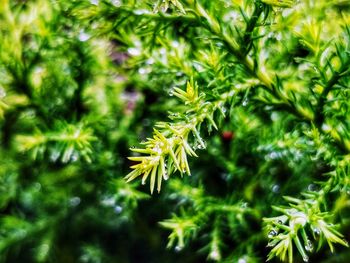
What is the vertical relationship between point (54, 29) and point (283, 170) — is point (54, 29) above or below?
above

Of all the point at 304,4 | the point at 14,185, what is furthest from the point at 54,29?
the point at 304,4

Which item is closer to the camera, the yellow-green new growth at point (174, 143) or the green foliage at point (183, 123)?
the yellow-green new growth at point (174, 143)

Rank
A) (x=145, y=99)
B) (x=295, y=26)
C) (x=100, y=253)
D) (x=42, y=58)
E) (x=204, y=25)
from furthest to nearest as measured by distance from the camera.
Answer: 1. (x=100, y=253)
2. (x=145, y=99)
3. (x=42, y=58)
4. (x=295, y=26)
5. (x=204, y=25)

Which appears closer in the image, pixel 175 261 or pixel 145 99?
pixel 145 99

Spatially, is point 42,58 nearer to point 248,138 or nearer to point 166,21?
point 166,21

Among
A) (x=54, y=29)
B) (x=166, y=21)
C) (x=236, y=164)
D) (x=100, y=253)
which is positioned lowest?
(x=100, y=253)

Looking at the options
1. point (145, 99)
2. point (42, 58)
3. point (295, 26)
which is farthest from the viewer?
point (145, 99)

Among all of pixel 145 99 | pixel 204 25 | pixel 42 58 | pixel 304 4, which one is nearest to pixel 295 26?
pixel 304 4

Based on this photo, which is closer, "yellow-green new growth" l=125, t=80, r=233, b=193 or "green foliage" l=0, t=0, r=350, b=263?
"yellow-green new growth" l=125, t=80, r=233, b=193
